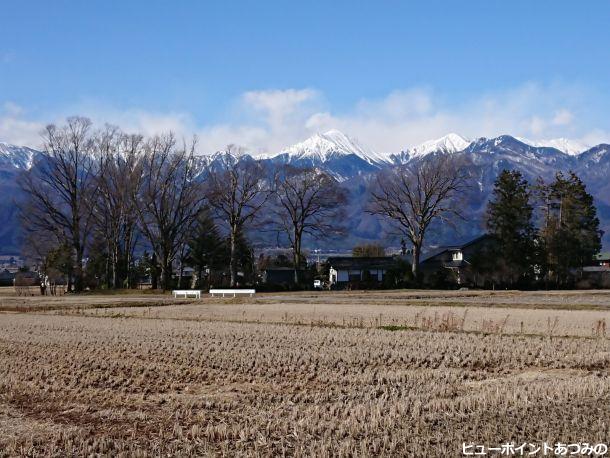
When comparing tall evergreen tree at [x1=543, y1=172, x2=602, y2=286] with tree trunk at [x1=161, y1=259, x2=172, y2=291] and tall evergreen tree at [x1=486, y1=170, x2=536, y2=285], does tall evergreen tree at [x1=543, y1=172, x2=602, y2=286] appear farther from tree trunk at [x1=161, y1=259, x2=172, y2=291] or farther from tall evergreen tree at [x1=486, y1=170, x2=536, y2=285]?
tree trunk at [x1=161, y1=259, x2=172, y2=291]

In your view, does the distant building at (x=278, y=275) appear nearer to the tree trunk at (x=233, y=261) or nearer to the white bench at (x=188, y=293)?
the tree trunk at (x=233, y=261)

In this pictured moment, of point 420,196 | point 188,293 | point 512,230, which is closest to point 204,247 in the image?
point 188,293

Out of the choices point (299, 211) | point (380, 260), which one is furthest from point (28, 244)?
point (380, 260)

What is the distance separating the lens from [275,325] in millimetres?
26344

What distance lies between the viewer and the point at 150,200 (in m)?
60.9

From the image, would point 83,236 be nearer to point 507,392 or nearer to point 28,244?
point 28,244

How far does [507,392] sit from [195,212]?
5468 centimetres

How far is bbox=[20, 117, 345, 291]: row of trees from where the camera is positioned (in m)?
62.0

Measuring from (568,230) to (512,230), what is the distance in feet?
17.3

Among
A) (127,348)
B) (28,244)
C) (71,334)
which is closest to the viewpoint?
(127,348)

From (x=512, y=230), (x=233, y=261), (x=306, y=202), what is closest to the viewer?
(x=233, y=261)

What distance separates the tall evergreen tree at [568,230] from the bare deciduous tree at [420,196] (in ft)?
31.5

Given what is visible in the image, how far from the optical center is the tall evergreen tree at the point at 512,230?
65.1 meters

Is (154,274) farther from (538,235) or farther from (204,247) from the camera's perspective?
(538,235)
